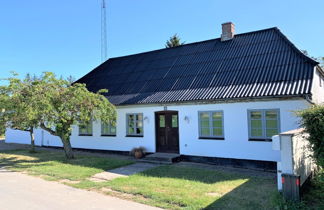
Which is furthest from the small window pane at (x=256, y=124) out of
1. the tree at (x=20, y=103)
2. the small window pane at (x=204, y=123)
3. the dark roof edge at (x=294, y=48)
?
the tree at (x=20, y=103)

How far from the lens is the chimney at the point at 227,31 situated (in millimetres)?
14406

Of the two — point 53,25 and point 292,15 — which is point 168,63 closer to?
point 292,15

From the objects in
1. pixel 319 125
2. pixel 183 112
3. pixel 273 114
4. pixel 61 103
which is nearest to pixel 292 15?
pixel 273 114

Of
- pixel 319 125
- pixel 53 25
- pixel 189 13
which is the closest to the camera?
pixel 319 125

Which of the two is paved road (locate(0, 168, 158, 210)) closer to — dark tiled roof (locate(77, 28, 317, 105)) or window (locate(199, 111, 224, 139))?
window (locate(199, 111, 224, 139))

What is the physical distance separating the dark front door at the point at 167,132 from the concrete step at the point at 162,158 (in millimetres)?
575

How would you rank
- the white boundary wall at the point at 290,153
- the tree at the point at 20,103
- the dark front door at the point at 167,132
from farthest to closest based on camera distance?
the dark front door at the point at 167,132 → the tree at the point at 20,103 → the white boundary wall at the point at 290,153

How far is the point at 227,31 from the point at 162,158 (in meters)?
8.58

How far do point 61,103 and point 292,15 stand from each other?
43.4 ft

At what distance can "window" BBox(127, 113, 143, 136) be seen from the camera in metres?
13.4

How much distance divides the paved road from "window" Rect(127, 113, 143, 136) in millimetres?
5978

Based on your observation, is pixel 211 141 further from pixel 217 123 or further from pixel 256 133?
pixel 256 133

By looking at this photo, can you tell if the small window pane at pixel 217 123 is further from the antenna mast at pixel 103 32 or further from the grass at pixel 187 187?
the antenna mast at pixel 103 32

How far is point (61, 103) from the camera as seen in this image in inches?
455
